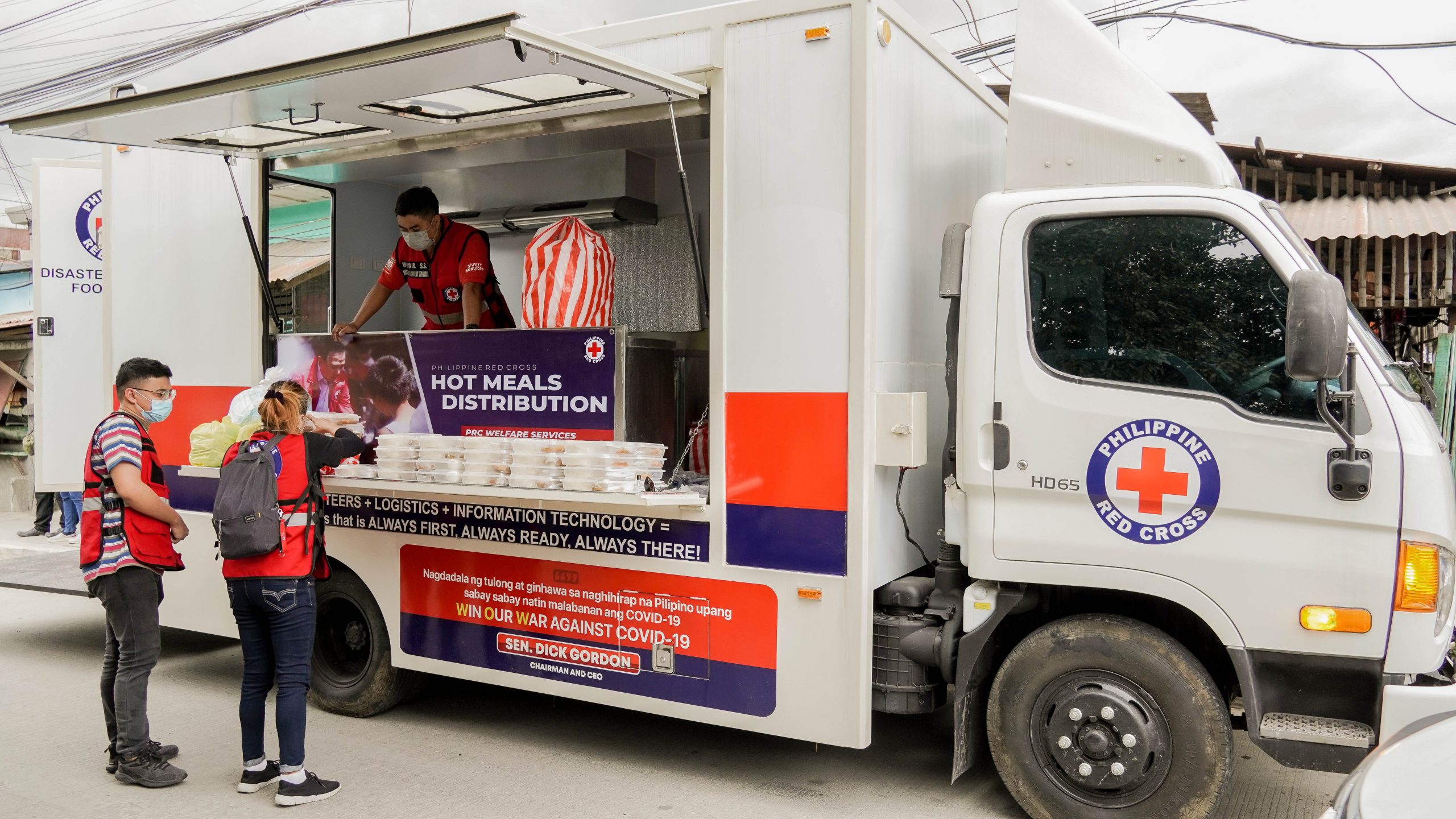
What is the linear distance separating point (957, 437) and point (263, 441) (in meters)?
2.78

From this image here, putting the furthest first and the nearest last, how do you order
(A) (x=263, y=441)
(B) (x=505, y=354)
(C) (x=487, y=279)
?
(C) (x=487, y=279) < (B) (x=505, y=354) < (A) (x=263, y=441)

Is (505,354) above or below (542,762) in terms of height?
above

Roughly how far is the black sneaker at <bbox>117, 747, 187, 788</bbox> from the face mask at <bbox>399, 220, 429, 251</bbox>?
282 cm

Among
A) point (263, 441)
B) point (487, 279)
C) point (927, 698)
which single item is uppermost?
point (487, 279)

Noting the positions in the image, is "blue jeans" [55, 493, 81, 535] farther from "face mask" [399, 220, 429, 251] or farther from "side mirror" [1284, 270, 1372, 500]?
"side mirror" [1284, 270, 1372, 500]

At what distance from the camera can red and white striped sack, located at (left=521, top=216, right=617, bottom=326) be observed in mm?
5168

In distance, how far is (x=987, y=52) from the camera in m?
9.52

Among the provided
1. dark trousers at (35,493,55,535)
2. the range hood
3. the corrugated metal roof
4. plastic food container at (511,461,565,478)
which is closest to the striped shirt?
plastic food container at (511,461,565,478)

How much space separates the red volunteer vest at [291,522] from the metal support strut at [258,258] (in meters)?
1.46

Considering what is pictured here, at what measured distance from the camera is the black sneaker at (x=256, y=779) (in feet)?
15.2

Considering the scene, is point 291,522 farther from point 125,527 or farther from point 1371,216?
point 1371,216

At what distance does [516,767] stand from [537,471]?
1361mm

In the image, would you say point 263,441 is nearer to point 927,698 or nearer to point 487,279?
point 487,279

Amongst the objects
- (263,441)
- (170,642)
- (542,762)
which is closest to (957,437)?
(542,762)
